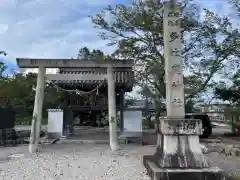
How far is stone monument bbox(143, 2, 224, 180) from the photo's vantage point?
23.1 feet

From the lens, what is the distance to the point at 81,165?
31.6 ft

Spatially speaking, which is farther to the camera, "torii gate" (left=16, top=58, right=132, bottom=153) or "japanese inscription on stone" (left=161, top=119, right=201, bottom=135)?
"torii gate" (left=16, top=58, right=132, bottom=153)

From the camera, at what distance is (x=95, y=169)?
9008mm

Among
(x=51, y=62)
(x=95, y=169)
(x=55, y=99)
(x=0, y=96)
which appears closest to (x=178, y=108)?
(x=95, y=169)

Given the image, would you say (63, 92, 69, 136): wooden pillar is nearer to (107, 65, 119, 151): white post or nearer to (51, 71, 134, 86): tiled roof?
(51, 71, 134, 86): tiled roof

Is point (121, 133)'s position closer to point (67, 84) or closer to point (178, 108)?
point (67, 84)

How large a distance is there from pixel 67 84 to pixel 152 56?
5105 millimetres

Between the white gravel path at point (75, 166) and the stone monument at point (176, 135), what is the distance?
0.79 metres

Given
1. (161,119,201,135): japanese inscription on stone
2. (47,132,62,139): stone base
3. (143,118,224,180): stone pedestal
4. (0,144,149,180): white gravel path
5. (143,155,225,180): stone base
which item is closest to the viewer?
(143,155,225,180): stone base

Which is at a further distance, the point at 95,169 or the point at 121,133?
the point at 121,133

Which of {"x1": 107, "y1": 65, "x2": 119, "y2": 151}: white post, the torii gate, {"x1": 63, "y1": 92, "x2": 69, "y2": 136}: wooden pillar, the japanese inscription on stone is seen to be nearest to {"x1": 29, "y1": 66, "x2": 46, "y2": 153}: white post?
the torii gate

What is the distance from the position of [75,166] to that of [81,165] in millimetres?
221

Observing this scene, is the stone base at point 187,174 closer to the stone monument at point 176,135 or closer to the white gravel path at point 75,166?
the stone monument at point 176,135

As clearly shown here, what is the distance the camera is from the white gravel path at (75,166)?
26.6 ft
